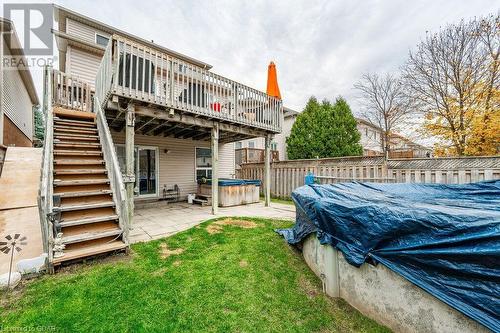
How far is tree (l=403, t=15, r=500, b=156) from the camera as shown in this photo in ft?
26.5

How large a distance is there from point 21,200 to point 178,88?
15.2ft

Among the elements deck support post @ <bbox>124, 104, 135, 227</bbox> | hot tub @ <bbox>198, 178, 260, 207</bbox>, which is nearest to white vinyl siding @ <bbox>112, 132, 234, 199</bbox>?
hot tub @ <bbox>198, 178, 260, 207</bbox>

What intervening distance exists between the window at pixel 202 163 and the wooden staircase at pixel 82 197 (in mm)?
4812

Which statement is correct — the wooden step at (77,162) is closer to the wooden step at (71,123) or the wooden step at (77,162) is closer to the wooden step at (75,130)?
the wooden step at (75,130)

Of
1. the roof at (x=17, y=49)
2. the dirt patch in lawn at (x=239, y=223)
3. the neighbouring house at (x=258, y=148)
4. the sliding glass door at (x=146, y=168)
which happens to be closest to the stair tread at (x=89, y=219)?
the dirt patch in lawn at (x=239, y=223)

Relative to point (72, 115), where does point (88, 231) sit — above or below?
below

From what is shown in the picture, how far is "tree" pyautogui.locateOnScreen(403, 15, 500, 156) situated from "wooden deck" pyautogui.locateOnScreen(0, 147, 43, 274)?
43.9 ft

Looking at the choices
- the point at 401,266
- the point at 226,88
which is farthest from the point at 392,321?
the point at 226,88

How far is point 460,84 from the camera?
8922mm

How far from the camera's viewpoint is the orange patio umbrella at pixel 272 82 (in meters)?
8.62

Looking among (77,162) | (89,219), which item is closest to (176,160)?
(77,162)

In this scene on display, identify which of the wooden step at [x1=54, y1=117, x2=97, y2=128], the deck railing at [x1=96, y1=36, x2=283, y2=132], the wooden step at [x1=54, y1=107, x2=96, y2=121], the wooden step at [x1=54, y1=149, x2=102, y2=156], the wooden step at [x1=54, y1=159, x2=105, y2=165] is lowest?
the wooden step at [x1=54, y1=159, x2=105, y2=165]

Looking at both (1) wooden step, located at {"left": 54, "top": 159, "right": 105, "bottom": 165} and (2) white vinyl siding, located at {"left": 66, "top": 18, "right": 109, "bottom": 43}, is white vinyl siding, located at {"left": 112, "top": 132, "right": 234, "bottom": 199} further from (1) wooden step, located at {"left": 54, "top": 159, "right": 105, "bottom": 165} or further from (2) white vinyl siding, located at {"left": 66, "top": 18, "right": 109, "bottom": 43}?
(2) white vinyl siding, located at {"left": 66, "top": 18, "right": 109, "bottom": 43}

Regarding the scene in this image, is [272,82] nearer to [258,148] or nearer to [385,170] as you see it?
[385,170]
